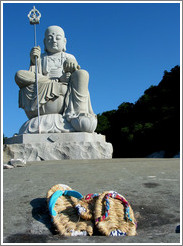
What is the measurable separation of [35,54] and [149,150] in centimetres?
1466

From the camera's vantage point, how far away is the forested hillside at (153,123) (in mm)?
17609

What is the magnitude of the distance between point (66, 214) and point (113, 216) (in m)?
0.36

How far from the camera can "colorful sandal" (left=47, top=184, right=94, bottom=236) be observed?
1690mm

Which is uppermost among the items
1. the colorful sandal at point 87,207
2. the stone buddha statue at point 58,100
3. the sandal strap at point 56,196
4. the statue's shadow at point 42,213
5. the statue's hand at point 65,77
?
the statue's hand at point 65,77

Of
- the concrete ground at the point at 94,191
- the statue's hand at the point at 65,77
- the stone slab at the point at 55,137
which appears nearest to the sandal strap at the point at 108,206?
the concrete ground at the point at 94,191

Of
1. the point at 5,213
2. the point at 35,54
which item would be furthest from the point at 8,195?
the point at 35,54

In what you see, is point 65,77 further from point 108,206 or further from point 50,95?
point 108,206

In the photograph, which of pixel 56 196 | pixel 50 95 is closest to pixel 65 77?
pixel 50 95

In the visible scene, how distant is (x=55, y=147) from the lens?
20.1 feet

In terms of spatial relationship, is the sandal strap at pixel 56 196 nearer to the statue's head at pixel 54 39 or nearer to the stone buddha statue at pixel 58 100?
the stone buddha statue at pixel 58 100

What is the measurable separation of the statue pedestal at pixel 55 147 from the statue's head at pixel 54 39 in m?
3.27

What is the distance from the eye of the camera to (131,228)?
171 cm

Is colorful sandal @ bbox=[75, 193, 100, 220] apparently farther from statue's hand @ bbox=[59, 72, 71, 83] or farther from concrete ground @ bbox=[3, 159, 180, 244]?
statue's hand @ bbox=[59, 72, 71, 83]

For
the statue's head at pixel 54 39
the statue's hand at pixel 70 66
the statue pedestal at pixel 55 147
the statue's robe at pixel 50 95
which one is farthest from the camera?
the statue's head at pixel 54 39
